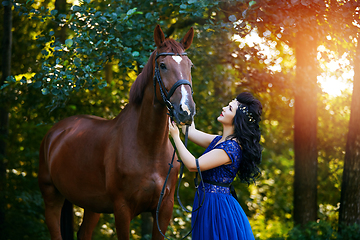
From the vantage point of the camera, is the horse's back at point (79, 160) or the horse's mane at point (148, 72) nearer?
the horse's mane at point (148, 72)

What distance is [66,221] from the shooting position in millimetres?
4344

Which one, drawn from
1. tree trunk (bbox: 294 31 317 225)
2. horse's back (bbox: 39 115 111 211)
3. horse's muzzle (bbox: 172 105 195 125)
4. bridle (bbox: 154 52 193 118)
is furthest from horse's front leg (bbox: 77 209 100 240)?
tree trunk (bbox: 294 31 317 225)

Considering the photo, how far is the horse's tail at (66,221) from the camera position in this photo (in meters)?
4.31

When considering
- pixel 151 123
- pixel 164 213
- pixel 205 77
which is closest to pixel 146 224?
pixel 205 77

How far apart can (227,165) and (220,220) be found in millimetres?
430

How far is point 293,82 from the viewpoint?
568 cm

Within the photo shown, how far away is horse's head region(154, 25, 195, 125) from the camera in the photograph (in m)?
2.29

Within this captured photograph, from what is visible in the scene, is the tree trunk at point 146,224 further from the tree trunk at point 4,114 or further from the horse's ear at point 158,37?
the horse's ear at point 158,37

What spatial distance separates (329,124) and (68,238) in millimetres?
6060

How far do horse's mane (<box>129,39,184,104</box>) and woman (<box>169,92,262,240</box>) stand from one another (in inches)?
20.1

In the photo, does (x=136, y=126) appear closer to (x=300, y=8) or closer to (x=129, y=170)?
(x=129, y=170)

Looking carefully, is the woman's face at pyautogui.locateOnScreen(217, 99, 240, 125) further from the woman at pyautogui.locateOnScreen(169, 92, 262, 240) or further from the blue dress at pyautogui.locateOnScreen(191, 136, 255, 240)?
the blue dress at pyautogui.locateOnScreen(191, 136, 255, 240)

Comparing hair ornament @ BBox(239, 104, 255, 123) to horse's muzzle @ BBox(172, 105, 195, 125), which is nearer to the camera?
horse's muzzle @ BBox(172, 105, 195, 125)

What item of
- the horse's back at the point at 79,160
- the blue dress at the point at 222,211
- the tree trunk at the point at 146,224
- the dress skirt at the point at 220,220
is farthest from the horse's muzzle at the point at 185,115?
the tree trunk at the point at 146,224
